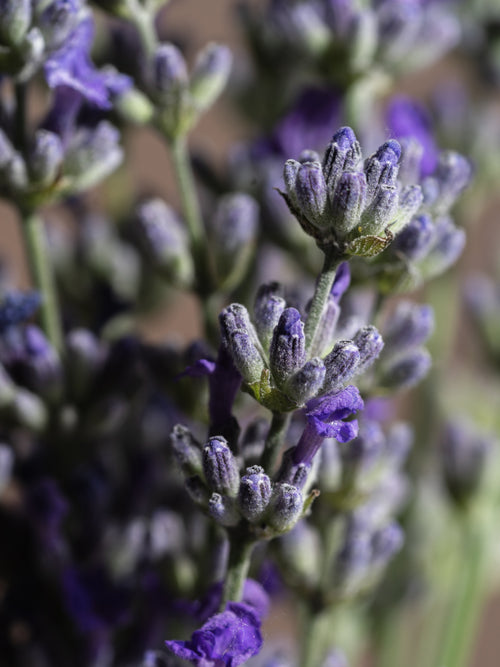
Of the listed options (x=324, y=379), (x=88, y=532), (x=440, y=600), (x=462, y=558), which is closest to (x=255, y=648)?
(x=324, y=379)

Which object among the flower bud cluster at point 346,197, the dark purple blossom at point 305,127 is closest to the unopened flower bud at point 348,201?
the flower bud cluster at point 346,197

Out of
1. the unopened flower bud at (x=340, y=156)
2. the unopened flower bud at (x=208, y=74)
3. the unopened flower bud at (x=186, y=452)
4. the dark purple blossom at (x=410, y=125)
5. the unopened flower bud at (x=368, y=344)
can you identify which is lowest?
the unopened flower bud at (x=186, y=452)

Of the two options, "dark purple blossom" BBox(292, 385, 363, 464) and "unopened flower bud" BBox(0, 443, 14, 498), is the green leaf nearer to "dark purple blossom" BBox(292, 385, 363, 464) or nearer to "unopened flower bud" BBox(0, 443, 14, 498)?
"dark purple blossom" BBox(292, 385, 363, 464)

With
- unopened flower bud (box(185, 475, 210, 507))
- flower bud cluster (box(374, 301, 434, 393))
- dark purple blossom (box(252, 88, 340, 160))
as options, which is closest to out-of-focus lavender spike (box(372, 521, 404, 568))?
flower bud cluster (box(374, 301, 434, 393))

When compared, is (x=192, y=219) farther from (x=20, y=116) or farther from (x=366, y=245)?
(x=366, y=245)

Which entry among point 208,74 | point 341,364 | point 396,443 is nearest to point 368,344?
point 341,364

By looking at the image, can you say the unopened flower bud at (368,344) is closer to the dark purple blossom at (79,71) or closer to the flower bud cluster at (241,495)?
the flower bud cluster at (241,495)
